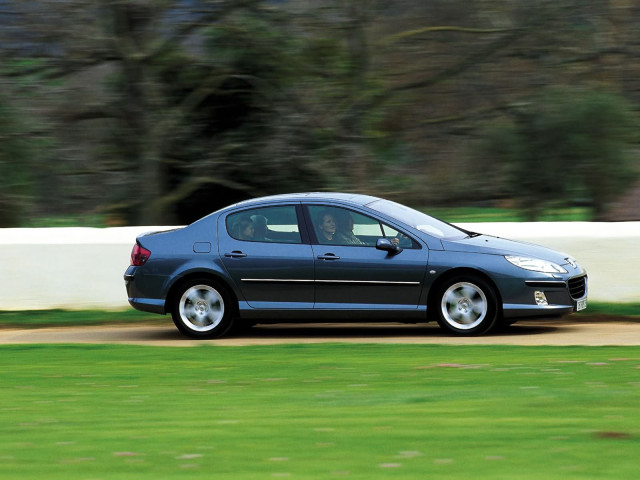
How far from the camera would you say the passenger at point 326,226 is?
1138cm

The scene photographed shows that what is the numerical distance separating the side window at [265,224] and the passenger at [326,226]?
23 centimetres

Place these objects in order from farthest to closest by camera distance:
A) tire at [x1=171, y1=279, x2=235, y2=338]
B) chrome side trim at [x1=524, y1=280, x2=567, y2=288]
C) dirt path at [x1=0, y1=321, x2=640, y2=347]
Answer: tire at [x1=171, y1=279, x2=235, y2=338] < chrome side trim at [x1=524, y1=280, x2=567, y2=288] < dirt path at [x1=0, y1=321, x2=640, y2=347]

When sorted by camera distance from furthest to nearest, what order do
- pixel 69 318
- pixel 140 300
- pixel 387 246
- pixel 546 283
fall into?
pixel 69 318 < pixel 140 300 < pixel 387 246 < pixel 546 283

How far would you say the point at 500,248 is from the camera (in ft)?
36.6

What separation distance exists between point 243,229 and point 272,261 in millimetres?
498

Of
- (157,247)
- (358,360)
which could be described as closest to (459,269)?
(358,360)

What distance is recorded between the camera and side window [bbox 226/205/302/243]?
11.5 m

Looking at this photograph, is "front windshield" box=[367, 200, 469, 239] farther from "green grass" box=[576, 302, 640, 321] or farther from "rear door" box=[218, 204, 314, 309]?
"green grass" box=[576, 302, 640, 321]

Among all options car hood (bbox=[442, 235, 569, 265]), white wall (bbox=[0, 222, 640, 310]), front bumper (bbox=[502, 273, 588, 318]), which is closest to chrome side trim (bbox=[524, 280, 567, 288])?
front bumper (bbox=[502, 273, 588, 318])

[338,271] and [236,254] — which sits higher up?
[236,254]

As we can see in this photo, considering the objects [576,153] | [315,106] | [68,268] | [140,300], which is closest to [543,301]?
[140,300]

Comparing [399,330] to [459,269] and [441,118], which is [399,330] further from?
[441,118]

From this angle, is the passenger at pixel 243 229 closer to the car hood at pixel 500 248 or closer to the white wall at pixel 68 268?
the car hood at pixel 500 248

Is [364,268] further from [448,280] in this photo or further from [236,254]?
[236,254]
